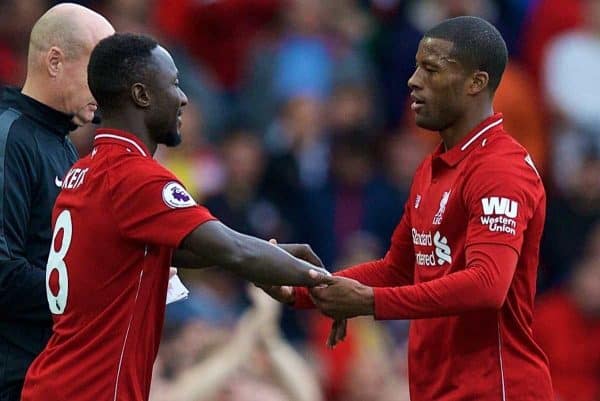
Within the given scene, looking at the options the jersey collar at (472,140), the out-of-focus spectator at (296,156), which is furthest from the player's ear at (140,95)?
the out-of-focus spectator at (296,156)

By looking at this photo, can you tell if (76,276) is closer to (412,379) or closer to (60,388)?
(60,388)

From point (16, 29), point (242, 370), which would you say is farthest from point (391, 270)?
point (16, 29)

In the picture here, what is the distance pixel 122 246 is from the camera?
17.8ft

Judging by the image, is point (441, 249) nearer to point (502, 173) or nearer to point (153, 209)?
point (502, 173)

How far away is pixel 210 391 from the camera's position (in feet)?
24.4

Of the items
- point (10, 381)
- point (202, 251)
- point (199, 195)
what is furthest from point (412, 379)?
point (199, 195)

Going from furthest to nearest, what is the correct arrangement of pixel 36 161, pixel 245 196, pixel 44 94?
1. pixel 245 196
2. pixel 44 94
3. pixel 36 161

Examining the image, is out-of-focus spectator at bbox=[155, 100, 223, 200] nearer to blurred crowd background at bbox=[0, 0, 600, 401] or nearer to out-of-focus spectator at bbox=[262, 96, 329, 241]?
blurred crowd background at bbox=[0, 0, 600, 401]

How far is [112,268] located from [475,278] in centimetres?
126

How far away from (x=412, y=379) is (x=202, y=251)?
3.42 feet

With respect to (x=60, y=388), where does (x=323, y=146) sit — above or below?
below

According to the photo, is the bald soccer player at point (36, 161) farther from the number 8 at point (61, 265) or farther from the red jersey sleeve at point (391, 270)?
the red jersey sleeve at point (391, 270)

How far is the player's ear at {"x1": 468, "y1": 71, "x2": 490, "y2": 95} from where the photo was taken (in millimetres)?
5797

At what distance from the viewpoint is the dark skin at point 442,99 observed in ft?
18.8
